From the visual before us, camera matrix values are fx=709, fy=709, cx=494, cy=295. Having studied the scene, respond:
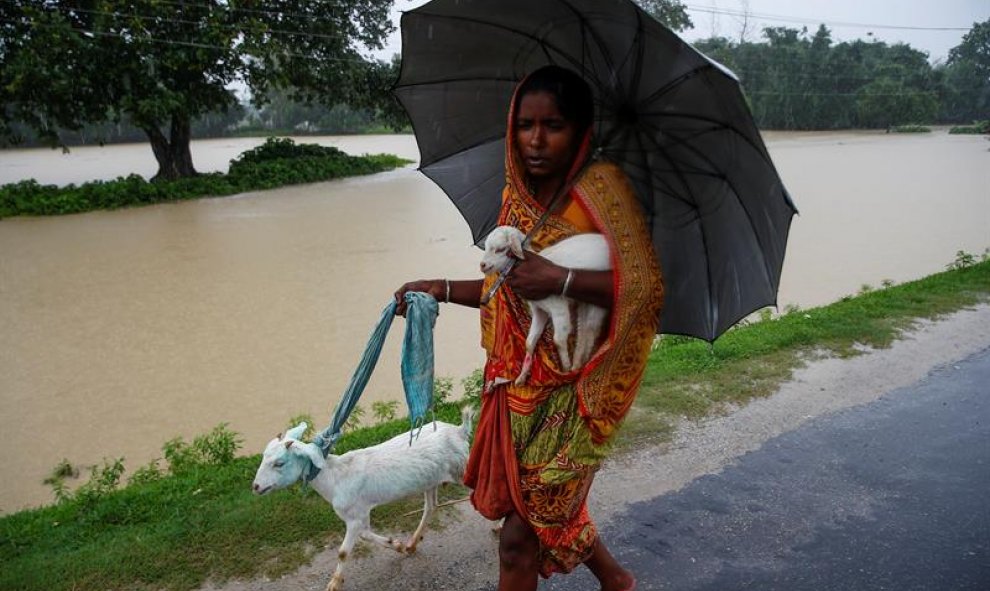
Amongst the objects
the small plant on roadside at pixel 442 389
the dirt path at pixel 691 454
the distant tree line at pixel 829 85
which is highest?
the distant tree line at pixel 829 85

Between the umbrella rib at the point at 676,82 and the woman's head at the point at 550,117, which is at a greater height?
the umbrella rib at the point at 676,82

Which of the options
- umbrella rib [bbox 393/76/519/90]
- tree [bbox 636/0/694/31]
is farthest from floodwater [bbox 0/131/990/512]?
tree [bbox 636/0/694/31]

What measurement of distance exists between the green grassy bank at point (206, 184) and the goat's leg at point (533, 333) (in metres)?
14.6


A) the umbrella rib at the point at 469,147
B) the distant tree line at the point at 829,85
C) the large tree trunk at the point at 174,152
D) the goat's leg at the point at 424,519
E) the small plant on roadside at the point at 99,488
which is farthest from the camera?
the distant tree line at the point at 829,85

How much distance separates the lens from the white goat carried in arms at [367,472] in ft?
7.19

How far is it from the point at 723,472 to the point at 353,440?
1765 mm

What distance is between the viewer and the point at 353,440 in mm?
3523

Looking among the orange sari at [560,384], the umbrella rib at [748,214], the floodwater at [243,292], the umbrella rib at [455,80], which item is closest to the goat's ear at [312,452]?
the orange sari at [560,384]

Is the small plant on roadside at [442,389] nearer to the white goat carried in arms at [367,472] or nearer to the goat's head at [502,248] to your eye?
the white goat carried in arms at [367,472]

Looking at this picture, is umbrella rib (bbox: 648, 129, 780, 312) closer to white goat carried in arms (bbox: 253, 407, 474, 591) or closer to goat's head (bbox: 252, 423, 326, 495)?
white goat carried in arms (bbox: 253, 407, 474, 591)

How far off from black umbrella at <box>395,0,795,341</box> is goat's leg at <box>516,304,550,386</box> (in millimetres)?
426

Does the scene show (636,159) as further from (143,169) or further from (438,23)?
(143,169)

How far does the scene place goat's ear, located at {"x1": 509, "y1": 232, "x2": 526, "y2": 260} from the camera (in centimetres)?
155

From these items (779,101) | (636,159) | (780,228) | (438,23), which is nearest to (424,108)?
(438,23)
